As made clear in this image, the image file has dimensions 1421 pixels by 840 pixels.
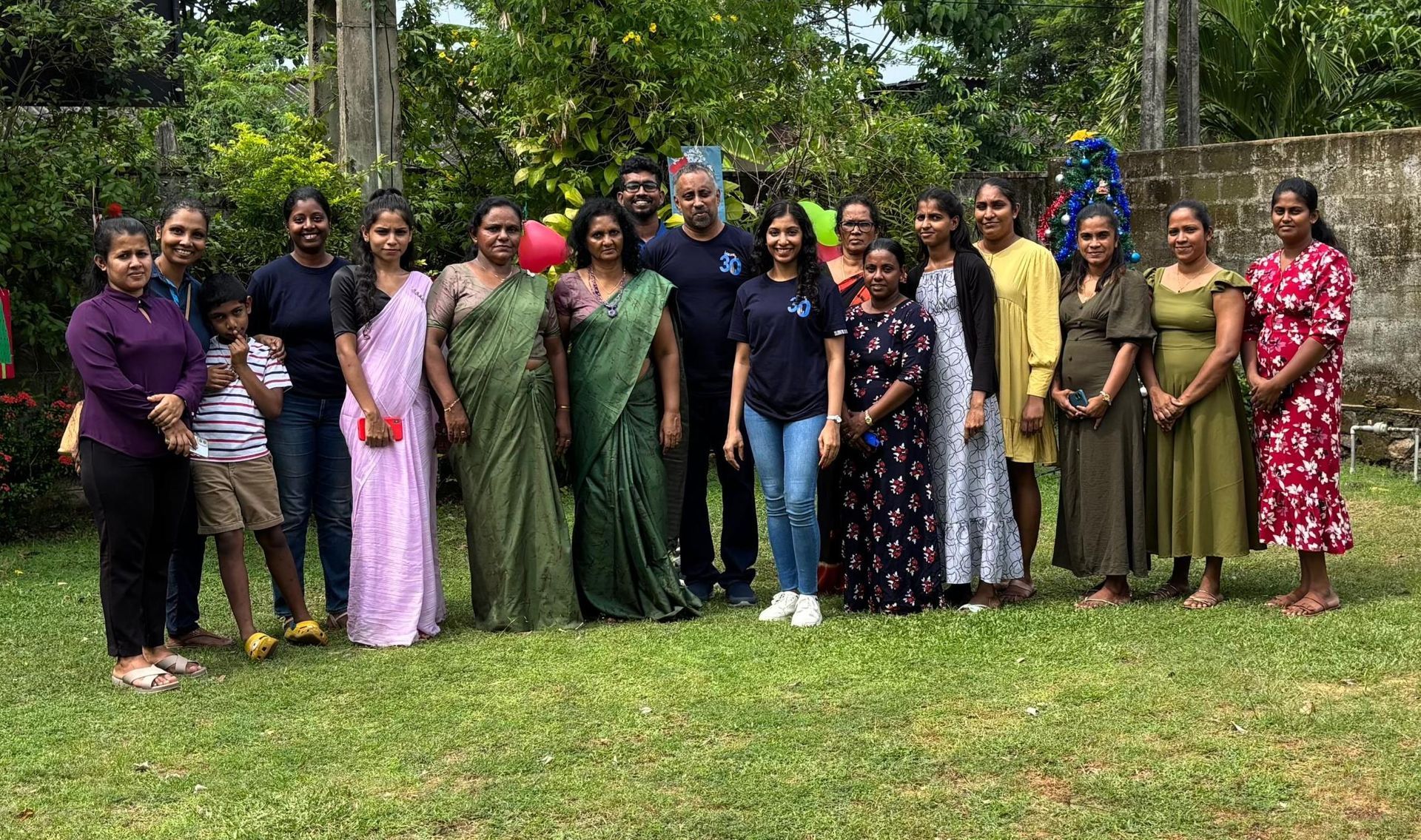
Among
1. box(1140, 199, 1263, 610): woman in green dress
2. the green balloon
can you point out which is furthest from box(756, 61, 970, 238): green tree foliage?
box(1140, 199, 1263, 610): woman in green dress

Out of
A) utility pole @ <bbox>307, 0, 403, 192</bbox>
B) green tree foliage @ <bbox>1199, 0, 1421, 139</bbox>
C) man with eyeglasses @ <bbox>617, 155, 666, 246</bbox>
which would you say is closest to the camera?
man with eyeglasses @ <bbox>617, 155, 666, 246</bbox>

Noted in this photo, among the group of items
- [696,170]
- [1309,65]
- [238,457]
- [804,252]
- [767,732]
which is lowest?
[767,732]

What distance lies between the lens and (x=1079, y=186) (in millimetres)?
8438

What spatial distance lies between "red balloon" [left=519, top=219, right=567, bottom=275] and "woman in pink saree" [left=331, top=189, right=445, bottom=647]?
0.43 metres

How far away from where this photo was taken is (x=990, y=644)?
16.8 feet

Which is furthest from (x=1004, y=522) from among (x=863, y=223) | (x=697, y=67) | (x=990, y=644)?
(x=697, y=67)

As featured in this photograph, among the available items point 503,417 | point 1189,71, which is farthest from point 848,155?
point 503,417

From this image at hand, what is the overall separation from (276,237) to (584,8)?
7.67 feet

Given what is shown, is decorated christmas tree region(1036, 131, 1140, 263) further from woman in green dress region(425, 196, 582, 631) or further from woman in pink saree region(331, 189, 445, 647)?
woman in pink saree region(331, 189, 445, 647)

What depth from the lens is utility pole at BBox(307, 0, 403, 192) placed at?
8.05 m

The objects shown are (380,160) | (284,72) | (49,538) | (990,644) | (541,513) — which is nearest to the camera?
(990,644)

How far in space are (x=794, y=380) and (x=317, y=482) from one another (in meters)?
2.02

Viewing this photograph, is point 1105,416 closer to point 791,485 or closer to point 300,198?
point 791,485

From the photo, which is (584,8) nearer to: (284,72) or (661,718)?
(284,72)
